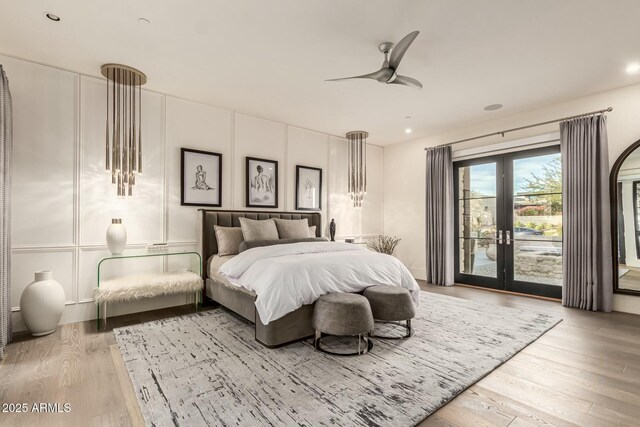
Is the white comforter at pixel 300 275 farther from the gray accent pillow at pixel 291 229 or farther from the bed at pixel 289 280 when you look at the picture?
the gray accent pillow at pixel 291 229

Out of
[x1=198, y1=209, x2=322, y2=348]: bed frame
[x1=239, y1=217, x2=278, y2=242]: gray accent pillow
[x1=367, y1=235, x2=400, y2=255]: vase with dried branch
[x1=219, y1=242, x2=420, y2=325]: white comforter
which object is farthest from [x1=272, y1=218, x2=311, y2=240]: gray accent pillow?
[x1=367, y1=235, x2=400, y2=255]: vase with dried branch

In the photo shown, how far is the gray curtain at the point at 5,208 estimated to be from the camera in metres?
2.66

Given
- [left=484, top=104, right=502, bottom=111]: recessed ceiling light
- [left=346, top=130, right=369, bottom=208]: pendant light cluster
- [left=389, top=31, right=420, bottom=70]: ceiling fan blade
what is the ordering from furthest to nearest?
1. [left=346, top=130, right=369, bottom=208]: pendant light cluster
2. [left=484, top=104, right=502, bottom=111]: recessed ceiling light
3. [left=389, top=31, right=420, bottom=70]: ceiling fan blade

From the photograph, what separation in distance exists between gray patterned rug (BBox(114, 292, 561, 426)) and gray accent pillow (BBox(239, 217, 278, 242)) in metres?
1.22

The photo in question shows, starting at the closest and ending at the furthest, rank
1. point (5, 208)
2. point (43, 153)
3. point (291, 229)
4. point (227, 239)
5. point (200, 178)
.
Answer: point (5, 208) → point (43, 153) → point (227, 239) → point (200, 178) → point (291, 229)

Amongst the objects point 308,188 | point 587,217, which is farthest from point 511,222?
point 308,188

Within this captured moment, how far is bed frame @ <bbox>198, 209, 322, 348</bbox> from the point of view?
281cm

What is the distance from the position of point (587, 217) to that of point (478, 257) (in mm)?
1789

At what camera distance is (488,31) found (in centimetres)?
285

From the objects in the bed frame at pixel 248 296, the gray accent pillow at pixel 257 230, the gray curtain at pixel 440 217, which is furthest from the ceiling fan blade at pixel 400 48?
the gray curtain at pixel 440 217

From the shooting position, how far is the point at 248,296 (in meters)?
3.23

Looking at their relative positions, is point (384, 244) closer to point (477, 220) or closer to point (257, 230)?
point (477, 220)

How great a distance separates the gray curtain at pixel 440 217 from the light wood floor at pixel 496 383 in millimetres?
2503

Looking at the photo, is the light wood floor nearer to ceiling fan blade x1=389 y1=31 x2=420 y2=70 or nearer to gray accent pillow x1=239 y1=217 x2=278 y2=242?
gray accent pillow x1=239 y1=217 x2=278 y2=242
